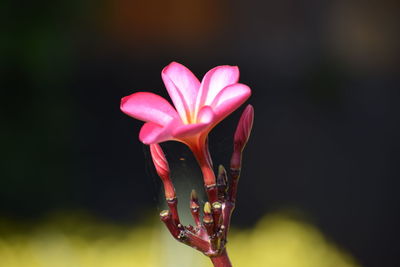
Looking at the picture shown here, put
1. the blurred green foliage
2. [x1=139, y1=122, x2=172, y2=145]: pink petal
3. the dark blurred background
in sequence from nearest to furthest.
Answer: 1. [x1=139, y1=122, x2=172, y2=145]: pink petal
2. the blurred green foliage
3. the dark blurred background

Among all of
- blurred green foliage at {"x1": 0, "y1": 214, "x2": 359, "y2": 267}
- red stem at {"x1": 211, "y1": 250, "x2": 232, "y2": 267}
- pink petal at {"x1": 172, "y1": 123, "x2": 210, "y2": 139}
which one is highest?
pink petal at {"x1": 172, "y1": 123, "x2": 210, "y2": 139}

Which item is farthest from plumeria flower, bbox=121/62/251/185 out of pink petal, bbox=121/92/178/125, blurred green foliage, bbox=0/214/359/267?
blurred green foliage, bbox=0/214/359/267

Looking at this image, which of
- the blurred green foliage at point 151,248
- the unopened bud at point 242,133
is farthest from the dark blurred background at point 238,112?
the unopened bud at point 242,133

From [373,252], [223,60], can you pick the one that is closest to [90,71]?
[223,60]

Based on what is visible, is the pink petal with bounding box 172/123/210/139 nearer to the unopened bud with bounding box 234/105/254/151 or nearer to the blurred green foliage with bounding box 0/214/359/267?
the unopened bud with bounding box 234/105/254/151

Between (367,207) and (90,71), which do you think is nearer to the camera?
(367,207)

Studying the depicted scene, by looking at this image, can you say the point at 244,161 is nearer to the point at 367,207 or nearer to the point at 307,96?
the point at 367,207
